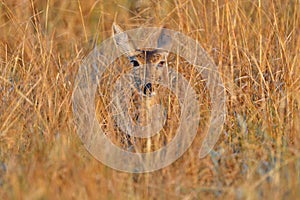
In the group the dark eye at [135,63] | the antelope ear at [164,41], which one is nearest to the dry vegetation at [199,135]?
the antelope ear at [164,41]

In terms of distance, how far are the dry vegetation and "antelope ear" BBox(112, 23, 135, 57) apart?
388 mm

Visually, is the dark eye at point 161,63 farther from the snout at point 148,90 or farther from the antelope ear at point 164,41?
the snout at point 148,90

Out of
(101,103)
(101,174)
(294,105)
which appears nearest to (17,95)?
(101,103)

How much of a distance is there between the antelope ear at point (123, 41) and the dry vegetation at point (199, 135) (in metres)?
0.39

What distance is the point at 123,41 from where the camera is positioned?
5141 mm

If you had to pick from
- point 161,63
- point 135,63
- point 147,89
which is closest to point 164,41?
point 161,63

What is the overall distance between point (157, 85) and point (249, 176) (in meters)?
1.56

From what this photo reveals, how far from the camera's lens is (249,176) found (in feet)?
11.5

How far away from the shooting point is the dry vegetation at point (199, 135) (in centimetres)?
338

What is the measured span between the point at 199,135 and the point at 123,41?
4.46 feet

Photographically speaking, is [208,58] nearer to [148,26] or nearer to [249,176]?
[148,26]

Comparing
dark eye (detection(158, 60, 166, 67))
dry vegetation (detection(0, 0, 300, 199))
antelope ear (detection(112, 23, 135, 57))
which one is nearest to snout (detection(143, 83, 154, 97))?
dark eye (detection(158, 60, 166, 67))

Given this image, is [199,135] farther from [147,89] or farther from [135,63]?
[135,63]

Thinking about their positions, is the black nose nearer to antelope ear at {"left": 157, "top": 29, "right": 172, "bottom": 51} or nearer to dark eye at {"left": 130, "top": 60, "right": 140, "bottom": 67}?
dark eye at {"left": 130, "top": 60, "right": 140, "bottom": 67}
